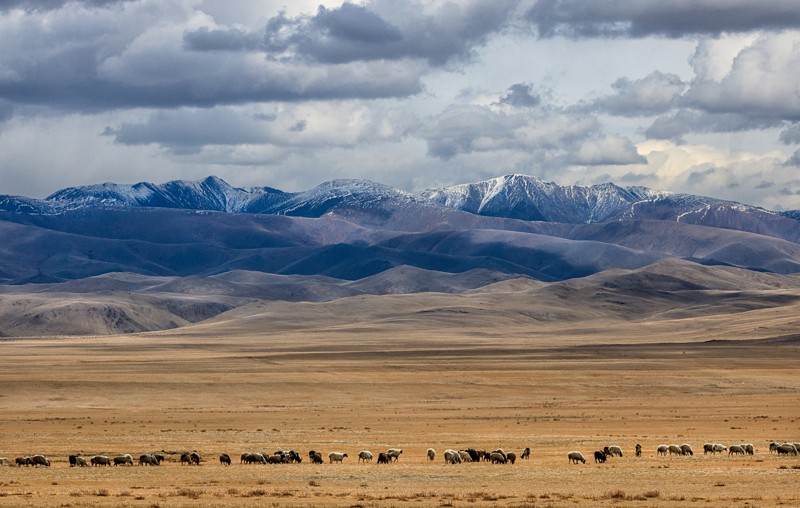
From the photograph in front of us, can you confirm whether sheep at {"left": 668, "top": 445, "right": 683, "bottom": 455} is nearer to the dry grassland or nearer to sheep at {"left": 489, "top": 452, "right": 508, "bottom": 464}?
the dry grassland

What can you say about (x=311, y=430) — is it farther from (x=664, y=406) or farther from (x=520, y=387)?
(x=520, y=387)

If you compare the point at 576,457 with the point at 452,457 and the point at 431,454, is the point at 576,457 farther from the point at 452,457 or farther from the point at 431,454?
the point at 431,454

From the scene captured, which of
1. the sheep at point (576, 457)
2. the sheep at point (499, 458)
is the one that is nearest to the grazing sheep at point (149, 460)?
the sheep at point (499, 458)

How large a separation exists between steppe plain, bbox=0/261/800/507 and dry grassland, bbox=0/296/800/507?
0.57 ft

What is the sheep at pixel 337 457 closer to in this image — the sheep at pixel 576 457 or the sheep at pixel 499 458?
the sheep at pixel 499 458

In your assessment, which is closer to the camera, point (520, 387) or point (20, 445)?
point (20, 445)

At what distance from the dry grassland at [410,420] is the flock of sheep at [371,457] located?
885 millimetres

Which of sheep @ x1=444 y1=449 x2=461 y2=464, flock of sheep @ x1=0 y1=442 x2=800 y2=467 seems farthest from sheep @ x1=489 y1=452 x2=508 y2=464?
sheep @ x1=444 y1=449 x2=461 y2=464

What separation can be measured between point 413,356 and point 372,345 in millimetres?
40785

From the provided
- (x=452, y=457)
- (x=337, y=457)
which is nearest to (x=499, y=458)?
(x=452, y=457)

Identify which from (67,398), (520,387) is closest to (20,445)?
(67,398)

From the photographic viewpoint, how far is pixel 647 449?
56.7m

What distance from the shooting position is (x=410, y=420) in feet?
258

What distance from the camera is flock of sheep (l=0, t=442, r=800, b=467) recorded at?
160 ft
